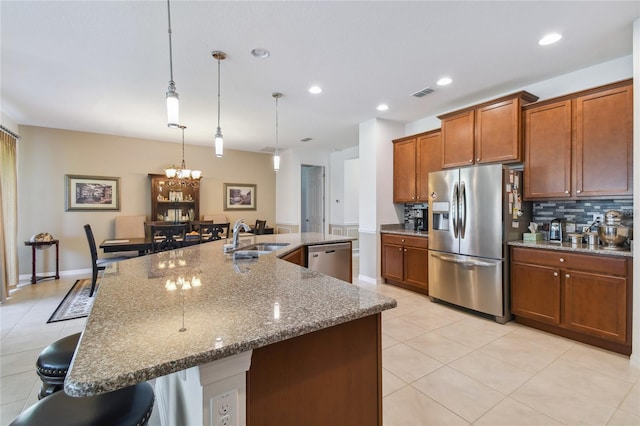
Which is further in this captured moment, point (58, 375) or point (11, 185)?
point (11, 185)

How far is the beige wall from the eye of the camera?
5.08 meters

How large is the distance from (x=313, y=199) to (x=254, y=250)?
209 inches

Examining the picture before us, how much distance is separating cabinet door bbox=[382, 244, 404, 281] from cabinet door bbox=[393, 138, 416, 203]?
31.3 inches

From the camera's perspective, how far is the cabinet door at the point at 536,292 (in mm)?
2832

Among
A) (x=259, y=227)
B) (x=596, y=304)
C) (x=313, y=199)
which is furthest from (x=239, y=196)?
(x=596, y=304)

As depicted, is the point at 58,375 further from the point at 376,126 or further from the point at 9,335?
the point at 376,126

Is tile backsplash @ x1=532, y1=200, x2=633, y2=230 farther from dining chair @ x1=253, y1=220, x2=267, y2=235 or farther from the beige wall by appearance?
the beige wall

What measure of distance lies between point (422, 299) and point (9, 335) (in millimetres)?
4556

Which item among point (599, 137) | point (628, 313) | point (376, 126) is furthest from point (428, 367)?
point (376, 126)

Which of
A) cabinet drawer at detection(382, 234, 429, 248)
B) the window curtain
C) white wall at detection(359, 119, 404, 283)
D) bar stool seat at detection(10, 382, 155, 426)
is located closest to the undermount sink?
bar stool seat at detection(10, 382, 155, 426)

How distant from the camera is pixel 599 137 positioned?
273cm

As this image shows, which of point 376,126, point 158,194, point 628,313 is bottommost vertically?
point 628,313

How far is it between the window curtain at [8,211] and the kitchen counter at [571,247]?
20.7 ft

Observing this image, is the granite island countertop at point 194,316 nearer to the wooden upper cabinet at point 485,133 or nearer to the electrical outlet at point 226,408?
the electrical outlet at point 226,408
